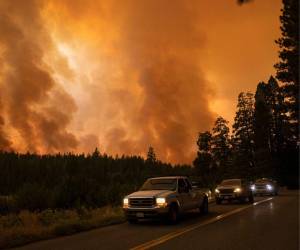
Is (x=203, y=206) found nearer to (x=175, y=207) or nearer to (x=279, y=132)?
(x=175, y=207)

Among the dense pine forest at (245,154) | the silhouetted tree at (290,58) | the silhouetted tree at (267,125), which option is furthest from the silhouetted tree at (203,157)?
the silhouetted tree at (290,58)

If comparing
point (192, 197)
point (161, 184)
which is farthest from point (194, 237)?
point (192, 197)

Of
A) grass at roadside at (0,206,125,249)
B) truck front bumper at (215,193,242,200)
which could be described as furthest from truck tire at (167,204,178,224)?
truck front bumper at (215,193,242,200)

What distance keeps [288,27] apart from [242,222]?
37.9 meters

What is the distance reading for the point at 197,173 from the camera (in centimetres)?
8512

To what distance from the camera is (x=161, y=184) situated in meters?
18.4

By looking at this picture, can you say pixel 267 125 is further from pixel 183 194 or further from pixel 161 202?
pixel 161 202

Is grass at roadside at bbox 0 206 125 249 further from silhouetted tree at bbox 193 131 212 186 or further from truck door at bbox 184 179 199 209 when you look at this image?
silhouetted tree at bbox 193 131 212 186

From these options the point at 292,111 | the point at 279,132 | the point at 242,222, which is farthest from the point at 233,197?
the point at 279,132

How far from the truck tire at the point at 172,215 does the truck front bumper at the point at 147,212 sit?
276 millimetres

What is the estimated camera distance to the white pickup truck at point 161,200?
16.5m

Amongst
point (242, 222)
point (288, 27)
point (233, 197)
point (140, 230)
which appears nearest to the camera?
point (140, 230)

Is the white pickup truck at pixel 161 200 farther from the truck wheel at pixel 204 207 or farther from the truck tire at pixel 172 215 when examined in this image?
the truck wheel at pixel 204 207

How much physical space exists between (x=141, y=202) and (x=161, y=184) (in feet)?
6.21
